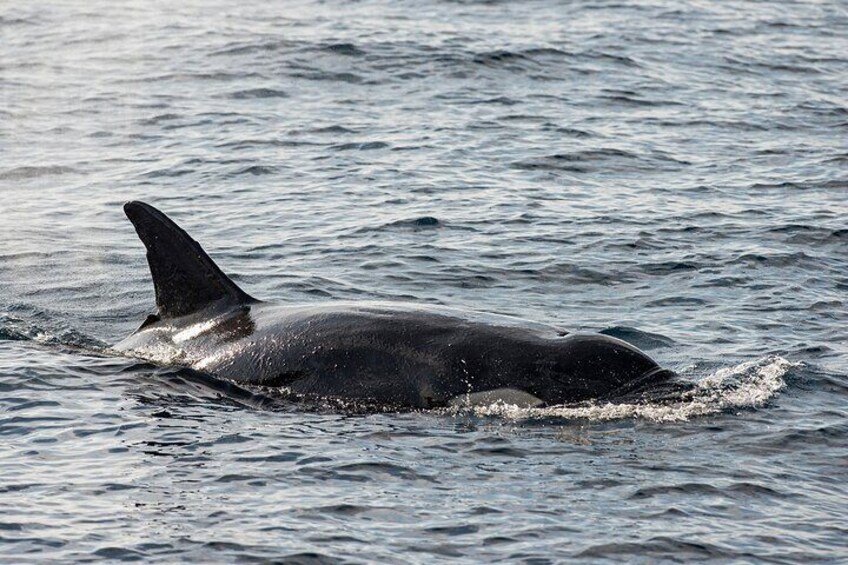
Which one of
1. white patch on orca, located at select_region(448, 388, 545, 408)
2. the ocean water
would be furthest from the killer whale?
the ocean water

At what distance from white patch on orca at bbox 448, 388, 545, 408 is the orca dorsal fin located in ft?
9.60

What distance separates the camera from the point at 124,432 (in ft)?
39.7

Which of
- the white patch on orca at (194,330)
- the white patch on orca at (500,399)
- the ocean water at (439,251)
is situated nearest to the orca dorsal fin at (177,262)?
the white patch on orca at (194,330)

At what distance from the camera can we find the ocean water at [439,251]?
10.4 metres

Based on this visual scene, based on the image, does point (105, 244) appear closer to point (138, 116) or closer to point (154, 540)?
point (138, 116)

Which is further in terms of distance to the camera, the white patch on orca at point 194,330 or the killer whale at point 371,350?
the white patch on orca at point 194,330

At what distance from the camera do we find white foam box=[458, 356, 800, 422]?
39.4 feet

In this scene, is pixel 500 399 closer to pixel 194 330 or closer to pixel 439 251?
pixel 194 330

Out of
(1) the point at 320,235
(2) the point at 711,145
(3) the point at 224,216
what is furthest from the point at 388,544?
(2) the point at 711,145

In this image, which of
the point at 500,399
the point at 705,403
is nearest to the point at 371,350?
the point at 500,399

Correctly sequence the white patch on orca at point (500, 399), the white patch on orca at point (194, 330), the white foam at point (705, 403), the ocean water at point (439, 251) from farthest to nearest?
1. the white patch on orca at point (194, 330)
2. the white patch on orca at point (500, 399)
3. the white foam at point (705, 403)
4. the ocean water at point (439, 251)

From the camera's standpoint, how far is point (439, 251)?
19.6 metres

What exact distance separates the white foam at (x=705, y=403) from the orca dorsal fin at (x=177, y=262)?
3.29 meters

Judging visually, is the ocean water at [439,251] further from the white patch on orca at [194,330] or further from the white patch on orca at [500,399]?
the white patch on orca at [194,330]
